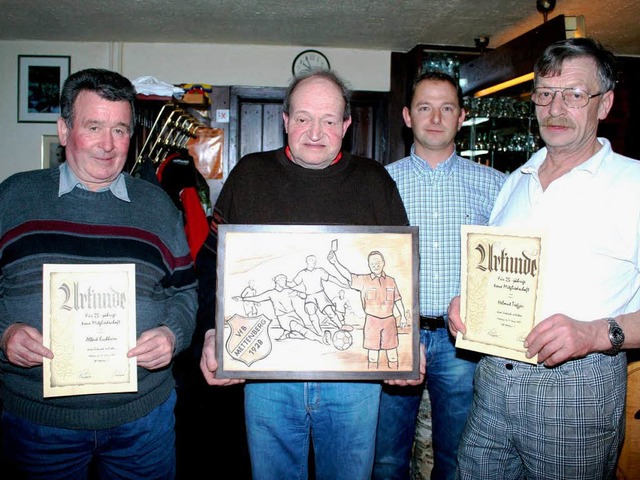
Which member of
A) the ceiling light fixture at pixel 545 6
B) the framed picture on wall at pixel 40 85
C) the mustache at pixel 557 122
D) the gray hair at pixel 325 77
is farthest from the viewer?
the framed picture on wall at pixel 40 85

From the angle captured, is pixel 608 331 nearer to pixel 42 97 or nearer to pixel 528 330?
pixel 528 330

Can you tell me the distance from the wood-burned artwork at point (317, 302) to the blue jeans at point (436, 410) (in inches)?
24.5

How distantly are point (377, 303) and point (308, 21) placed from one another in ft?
10.4

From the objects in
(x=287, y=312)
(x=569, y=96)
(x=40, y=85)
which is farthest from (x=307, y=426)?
(x=40, y=85)

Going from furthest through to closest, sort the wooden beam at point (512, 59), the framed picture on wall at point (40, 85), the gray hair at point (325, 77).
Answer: the framed picture on wall at point (40, 85) < the wooden beam at point (512, 59) < the gray hair at point (325, 77)

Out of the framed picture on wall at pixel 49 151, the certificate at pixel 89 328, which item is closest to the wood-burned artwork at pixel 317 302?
the certificate at pixel 89 328

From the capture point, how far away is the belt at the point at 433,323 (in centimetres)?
194

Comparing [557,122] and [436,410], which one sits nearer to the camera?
[557,122]

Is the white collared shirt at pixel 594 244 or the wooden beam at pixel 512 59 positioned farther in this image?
the wooden beam at pixel 512 59

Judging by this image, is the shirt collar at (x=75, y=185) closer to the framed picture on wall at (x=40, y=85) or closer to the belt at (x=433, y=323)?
the belt at (x=433, y=323)

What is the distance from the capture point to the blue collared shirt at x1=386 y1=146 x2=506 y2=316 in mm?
1964

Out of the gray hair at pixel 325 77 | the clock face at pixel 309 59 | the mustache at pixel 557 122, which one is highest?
the clock face at pixel 309 59

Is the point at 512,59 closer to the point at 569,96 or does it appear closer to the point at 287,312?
the point at 569,96

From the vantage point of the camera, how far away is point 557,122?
143 cm
